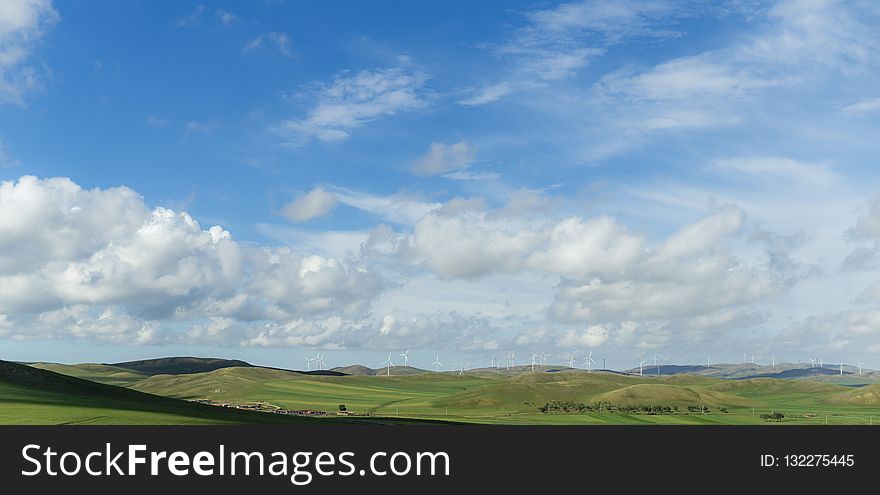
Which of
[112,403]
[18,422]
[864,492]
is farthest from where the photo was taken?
[112,403]

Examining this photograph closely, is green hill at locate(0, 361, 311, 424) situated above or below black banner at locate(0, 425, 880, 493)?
below

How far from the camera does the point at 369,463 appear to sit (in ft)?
193

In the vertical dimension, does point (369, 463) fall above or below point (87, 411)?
above

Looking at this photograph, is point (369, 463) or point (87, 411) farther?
point (87, 411)

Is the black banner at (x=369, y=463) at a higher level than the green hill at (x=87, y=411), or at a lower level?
higher

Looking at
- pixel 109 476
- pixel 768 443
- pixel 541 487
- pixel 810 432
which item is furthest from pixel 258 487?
pixel 810 432

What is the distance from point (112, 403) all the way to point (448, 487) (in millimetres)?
148375

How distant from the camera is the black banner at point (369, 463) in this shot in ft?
191

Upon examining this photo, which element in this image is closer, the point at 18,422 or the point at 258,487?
the point at 258,487

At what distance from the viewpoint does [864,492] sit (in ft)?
202

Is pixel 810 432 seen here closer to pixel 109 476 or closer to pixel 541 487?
pixel 541 487

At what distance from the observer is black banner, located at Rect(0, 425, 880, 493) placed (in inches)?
2291

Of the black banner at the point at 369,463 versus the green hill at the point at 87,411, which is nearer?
the black banner at the point at 369,463

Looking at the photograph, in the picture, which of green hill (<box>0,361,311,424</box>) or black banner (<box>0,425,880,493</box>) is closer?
black banner (<box>0,425,880,493</box>)
